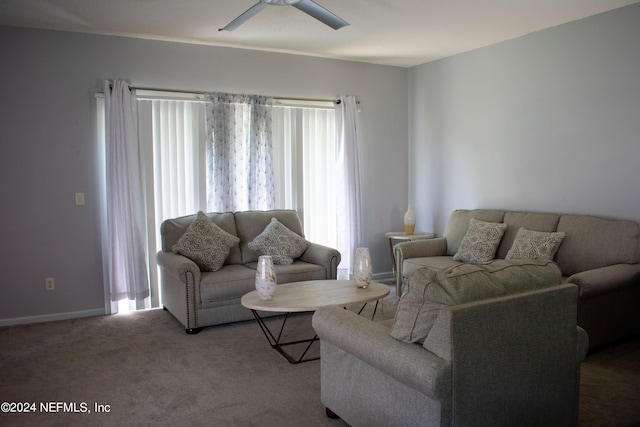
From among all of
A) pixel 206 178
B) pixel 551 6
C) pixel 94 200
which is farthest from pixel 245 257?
pixel 551 6

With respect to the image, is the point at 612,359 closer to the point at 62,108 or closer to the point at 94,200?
the point at 94,200

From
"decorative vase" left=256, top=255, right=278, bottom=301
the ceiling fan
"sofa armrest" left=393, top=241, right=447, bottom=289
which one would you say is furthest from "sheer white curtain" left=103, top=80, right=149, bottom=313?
"sofa armrest" left=393, top=241, right=447, bottom=289

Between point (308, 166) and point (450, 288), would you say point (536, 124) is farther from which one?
point (450, 288)

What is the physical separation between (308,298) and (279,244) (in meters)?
1.49

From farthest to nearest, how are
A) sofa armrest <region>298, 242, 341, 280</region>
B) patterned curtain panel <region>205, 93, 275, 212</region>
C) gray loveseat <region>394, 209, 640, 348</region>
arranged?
patterned curtain panel <region>205, 93, 275, 212</region>, sofa armrest <region>298, 242, 341, 280</region>, gray loveseat <region>394, 209, 640, 348</region>

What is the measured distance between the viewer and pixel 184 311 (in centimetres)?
439

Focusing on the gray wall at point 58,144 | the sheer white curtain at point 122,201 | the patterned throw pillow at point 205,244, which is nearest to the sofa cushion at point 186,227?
the patterned throw pillow at point 205,244

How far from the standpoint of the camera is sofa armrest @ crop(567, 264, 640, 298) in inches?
141

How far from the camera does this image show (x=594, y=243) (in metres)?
4.18

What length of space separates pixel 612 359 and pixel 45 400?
3705mm

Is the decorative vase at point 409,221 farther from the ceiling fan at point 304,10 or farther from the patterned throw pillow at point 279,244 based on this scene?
the ceiling fan at point 304,10

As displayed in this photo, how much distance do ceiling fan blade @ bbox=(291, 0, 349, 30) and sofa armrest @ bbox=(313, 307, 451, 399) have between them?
2039mm

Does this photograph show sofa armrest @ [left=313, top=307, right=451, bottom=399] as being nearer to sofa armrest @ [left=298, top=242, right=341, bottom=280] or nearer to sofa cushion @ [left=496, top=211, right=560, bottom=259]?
sofa armrest @ [left=298, top=242, right=341, bottom=280]

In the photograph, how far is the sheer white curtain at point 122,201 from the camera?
4887 mm
